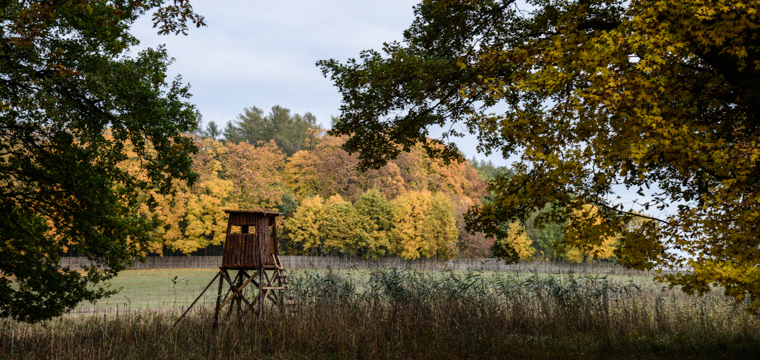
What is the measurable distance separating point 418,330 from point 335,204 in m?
31.0

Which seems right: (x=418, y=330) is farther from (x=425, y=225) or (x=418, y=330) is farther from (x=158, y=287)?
(x=425, y=225)

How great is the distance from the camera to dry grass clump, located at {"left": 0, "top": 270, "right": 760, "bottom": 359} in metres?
9.14

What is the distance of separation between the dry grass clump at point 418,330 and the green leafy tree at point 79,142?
144cm

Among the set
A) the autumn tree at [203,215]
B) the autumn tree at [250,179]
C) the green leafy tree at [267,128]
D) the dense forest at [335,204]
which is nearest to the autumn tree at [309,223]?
the dense forest at [335,204]

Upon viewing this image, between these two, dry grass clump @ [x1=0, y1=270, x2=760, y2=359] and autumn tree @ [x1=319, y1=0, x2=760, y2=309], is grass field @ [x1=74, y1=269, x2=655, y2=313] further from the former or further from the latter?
autumn tree @ [x1=319, y1=0, x2=760, y2=309]

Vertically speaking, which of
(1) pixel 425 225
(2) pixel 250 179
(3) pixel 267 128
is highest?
(3) pixel 267 128

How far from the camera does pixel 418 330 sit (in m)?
10.1

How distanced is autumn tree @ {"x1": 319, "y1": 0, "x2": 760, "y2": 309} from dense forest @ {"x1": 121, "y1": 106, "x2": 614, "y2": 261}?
976 inches

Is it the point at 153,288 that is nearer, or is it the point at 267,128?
the point at 153,288

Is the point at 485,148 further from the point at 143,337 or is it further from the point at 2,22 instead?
the point at 2,22

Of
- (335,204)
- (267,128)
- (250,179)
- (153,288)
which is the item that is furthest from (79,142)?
(267,128)

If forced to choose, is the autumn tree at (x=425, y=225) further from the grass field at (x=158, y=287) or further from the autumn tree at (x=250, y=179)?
the autumn tree at (x=250, y=179)

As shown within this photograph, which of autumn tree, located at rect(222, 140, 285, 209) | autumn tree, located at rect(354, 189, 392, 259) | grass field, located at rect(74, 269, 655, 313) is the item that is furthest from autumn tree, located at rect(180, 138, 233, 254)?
autumn tree, located at rect(354, 189, 392, 259)

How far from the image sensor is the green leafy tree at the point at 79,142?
364 inches
